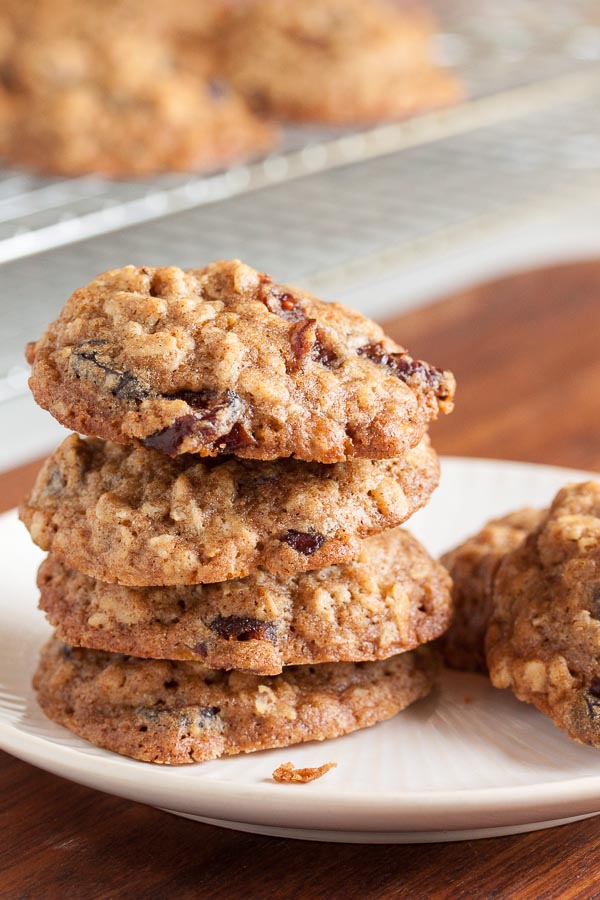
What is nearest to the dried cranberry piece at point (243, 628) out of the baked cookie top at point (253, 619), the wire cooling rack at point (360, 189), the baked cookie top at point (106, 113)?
the baked cookie top at point (253, 619)

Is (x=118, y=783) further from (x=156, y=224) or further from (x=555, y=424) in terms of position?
(x=156, y=224)

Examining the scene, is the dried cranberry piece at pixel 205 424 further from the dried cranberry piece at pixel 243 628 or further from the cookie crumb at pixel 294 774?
the cookie crumb at pixel 294 774

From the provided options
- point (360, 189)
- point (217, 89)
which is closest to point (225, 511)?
point (217, 89)

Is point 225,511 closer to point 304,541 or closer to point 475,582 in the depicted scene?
point 304,541

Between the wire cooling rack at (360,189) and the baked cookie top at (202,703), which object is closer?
the baked cookie top at (202,703)

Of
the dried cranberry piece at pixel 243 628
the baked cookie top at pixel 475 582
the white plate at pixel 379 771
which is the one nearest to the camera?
the white plate at pixel 379 771

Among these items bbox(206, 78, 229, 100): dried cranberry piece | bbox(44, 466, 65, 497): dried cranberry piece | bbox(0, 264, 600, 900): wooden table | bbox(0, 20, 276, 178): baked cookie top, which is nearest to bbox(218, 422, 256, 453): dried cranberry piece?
bbox(44, 466, 65, 497): dried cranberry piece

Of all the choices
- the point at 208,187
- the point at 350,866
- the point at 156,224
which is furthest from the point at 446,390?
the point at 156,224
